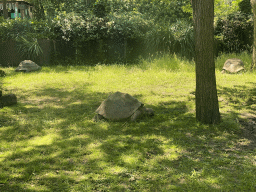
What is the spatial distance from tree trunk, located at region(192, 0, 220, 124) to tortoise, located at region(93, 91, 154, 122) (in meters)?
1.33

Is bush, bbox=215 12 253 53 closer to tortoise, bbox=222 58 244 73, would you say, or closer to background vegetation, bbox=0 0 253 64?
background vegetation, bbox=0 0 253 64

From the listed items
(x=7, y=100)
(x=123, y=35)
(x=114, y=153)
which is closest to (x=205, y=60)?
(x=114, y=153)

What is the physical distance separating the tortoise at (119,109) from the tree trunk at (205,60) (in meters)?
1.33

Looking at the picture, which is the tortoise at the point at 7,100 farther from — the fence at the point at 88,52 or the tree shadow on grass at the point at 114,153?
the fence at the point at 88,52

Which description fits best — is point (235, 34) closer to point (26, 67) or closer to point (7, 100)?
point (26, 67)

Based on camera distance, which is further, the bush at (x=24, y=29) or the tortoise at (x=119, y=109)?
the bush at (x=24, y=29)

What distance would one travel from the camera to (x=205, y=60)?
525cm

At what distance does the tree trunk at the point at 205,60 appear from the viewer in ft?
16.8

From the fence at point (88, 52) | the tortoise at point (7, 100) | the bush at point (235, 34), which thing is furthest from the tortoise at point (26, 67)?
the bush at point (235, 34)

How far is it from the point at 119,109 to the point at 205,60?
2.02 m

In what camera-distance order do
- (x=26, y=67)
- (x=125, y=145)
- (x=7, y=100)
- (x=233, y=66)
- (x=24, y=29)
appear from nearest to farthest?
1. (x=125, y=145)
2. (x=7, y=100)
3. (x=233, y=66)
4. (x=26, y=67)
5. (x=24, y=29)

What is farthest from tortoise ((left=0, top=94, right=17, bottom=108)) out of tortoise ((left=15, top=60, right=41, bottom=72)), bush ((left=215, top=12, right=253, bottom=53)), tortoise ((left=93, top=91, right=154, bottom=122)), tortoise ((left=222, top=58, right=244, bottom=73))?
bush ((left=215, top=12, right=253, bottom=53))

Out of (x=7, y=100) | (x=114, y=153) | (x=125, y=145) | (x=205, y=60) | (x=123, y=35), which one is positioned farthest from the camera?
(x=123, y=35)

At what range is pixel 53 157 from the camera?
4.06 meters
